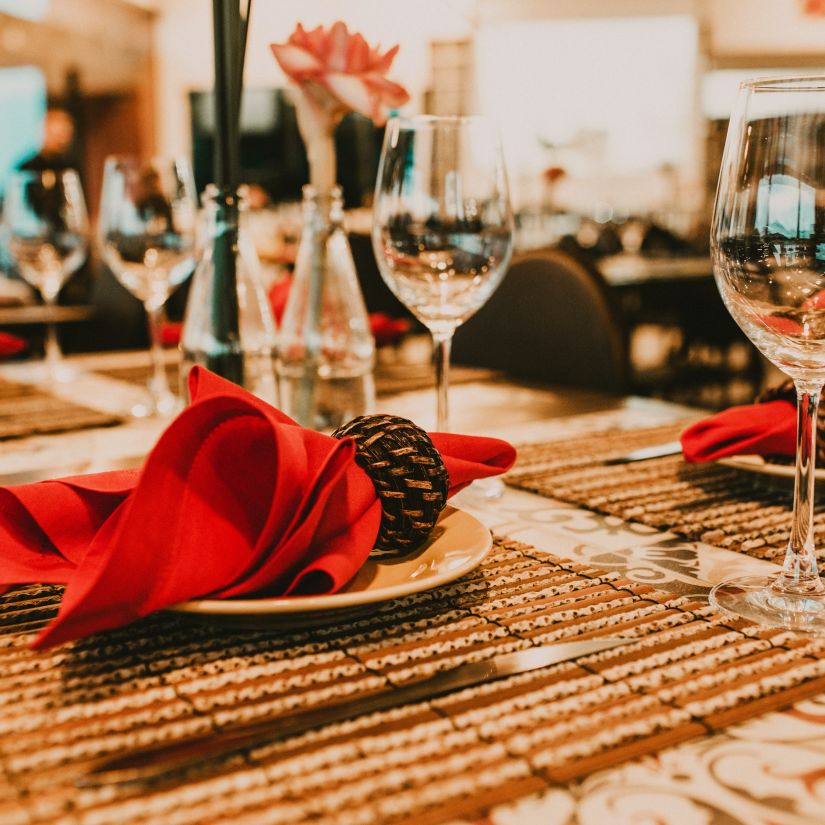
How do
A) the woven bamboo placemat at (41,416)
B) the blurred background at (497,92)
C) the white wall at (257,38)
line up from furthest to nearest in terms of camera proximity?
the white wall at (257,38) < the blurred background at (497,92) < the woven bamboo placemat at (41,416)

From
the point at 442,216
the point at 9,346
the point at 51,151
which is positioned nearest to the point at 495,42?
the point at 51,151

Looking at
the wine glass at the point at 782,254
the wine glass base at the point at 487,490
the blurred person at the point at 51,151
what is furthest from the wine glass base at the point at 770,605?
the blurred person at the point at 51,151

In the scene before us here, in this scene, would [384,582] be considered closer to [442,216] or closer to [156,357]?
[442,216]

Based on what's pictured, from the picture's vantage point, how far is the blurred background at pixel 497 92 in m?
7.53

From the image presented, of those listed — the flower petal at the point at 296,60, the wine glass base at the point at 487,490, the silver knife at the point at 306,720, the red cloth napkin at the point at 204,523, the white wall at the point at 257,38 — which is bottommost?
the wine glass base at the point at 487,490

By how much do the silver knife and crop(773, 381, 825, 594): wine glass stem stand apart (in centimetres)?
12

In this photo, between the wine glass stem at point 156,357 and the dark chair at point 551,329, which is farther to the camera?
the dark chair at point 551,329

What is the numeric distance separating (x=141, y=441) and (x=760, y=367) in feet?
12.7

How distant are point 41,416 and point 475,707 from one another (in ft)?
2.44

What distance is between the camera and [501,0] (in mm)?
9461

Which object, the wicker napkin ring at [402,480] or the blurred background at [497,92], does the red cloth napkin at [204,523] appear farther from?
the blurred background at [497,92]

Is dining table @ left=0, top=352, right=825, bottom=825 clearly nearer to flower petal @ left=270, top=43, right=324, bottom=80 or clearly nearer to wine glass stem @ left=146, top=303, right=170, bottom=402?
flower petal @ left=270, top=43, right=324, bottom=80

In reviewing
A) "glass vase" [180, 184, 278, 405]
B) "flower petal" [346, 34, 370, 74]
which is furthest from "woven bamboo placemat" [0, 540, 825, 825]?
"flower petal" [346, 34, 370, 74]

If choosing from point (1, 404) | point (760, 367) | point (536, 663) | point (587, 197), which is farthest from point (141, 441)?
point (587, 197)
